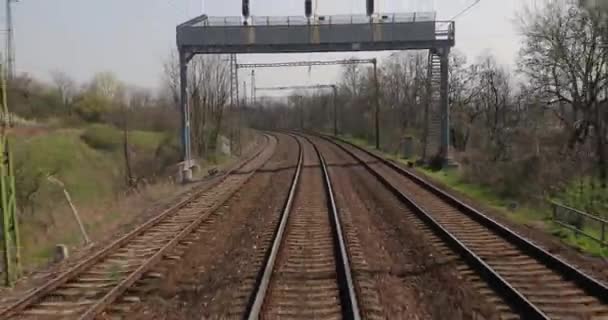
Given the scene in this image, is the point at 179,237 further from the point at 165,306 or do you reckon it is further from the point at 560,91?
the point at 560,91

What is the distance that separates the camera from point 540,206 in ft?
55.1

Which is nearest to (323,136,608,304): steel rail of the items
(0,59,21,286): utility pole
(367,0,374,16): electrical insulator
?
(0,59,21,286): utility pole

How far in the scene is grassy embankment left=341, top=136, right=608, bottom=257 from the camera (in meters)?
12.0

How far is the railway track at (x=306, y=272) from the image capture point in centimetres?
755

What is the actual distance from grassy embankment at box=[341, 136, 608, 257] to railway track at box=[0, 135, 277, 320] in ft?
25.4

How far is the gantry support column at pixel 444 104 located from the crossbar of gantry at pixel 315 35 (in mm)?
264

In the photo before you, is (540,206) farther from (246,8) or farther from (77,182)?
(77,182)

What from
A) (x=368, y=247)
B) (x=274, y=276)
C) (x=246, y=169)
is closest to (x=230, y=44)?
(x=246, y=169)

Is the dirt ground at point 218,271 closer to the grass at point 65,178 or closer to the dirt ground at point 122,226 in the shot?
the dirt ground at point 122,226

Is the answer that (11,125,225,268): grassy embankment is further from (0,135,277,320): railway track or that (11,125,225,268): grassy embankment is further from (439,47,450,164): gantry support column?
(439,47,450,164): gantry support column

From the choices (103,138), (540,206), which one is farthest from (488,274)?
(103,138)

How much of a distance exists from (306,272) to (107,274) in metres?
3.19

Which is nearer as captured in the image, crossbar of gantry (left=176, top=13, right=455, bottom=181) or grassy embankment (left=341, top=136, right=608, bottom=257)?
grassy embankment (left=341, top=136, right=608, bottom=257)

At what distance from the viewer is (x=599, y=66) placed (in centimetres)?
2728
